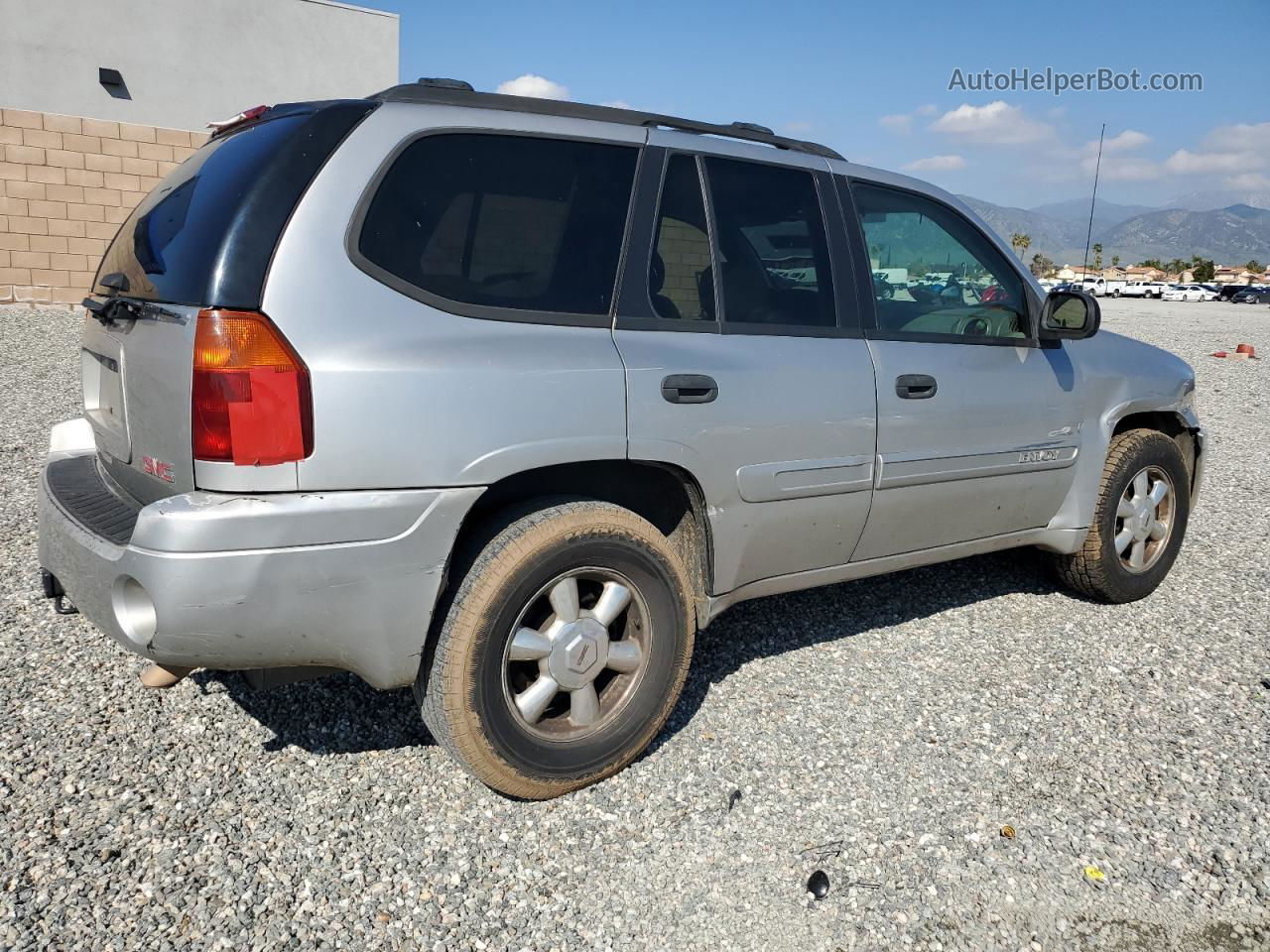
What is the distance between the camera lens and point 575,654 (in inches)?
110

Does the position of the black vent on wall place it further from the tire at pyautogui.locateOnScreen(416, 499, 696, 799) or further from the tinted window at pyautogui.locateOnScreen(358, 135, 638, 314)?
the tire at pyautogui.locateOnScreen(416, 499, 696, 799)

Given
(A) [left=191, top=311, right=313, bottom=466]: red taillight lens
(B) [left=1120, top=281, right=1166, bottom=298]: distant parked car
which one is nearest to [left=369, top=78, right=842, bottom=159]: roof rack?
(A) [left=191, top=311, right=313, bottom=466]: red taillight lens

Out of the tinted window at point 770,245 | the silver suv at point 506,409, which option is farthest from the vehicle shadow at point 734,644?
the tinted window at point 770,245

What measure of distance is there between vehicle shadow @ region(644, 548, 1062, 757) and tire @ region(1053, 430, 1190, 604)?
26 centimetres

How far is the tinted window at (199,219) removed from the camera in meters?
2.36

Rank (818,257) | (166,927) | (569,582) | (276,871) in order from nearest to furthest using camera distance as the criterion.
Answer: (166,927)
(276,871)
(569,582)
(818,257)

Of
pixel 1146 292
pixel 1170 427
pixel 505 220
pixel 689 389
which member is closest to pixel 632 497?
pixel 689 389

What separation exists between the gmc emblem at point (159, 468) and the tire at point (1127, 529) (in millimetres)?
3690

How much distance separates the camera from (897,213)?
12.2ft

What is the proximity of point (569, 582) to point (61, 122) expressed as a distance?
13914 mm

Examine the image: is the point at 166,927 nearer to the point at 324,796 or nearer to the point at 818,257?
the point at 324,796

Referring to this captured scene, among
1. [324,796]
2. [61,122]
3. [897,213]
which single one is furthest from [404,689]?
[61,122]

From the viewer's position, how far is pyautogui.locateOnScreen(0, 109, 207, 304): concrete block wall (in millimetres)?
13188

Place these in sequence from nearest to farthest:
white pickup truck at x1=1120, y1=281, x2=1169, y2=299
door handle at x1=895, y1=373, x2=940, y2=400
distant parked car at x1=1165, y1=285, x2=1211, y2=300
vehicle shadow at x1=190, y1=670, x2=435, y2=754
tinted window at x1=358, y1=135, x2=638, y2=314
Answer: tinted window at x1=358, y1=135, x2=638, y2=314 → vehicle shadow at x1=190, y1=670, x2=435, y2=754 → door handle at x1=895, y1=373, x2=940, y2=400 → distant parked car at x1=1165, y1=285, x2=1211, y2=300 → white pickup truck at x1=1120, y1=281, x2=1169, y2=299
